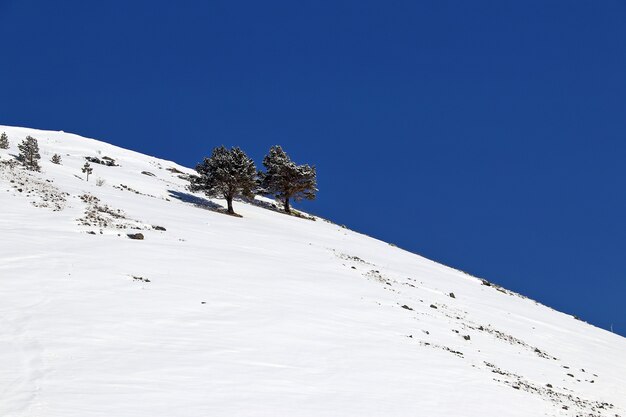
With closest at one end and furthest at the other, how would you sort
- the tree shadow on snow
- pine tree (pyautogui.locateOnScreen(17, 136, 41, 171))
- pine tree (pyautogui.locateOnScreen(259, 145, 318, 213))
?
pine tree (pyautogui.locateOnScreen(17, 136, 41, 171)) → the tree shadow on snow → pine tree (pyautogui.locateOnScreen(259, 145, 318, 213))

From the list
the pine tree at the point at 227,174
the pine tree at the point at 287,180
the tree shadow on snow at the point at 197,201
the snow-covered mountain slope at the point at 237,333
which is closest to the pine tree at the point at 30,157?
the snow-covered mountain slope at the point at 237,333

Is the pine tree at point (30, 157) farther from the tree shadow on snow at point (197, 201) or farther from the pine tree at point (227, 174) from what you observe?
the pine tree at point (227, 174)

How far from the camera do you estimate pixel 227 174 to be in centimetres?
4803

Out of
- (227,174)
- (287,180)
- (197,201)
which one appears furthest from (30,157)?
(287,180)

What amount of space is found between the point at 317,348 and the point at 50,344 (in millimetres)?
7135

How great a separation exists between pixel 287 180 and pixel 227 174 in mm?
14931

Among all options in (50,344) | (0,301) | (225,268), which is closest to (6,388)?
(50,344)

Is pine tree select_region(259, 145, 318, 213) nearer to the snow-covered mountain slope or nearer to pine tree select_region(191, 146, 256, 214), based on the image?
pine tree select_region(191, 146, 256, 214)

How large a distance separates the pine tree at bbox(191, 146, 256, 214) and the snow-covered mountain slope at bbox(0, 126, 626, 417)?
12093mm

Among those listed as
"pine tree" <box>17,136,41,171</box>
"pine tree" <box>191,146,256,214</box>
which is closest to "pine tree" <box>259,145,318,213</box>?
"pine tree" <box>191,146,256,214</box>

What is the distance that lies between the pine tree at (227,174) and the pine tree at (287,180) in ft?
35.4

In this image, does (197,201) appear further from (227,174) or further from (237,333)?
(237,333)

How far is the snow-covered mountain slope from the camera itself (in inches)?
433

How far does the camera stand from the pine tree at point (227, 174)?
159 ft
